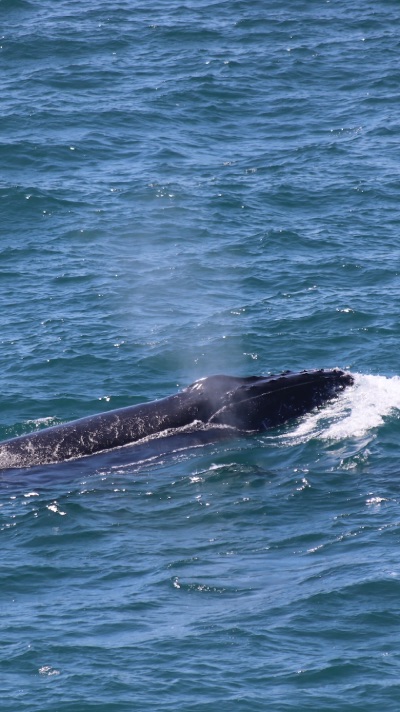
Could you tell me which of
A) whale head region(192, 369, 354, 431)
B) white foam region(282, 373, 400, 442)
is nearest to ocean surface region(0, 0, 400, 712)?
white foam region(282, 373, 400, 442)

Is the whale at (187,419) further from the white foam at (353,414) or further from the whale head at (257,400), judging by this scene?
the white foam at (353,414)

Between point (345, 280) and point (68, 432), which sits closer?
point (68, 432)

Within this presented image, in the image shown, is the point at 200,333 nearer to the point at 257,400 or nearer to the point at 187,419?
the point at 187,419

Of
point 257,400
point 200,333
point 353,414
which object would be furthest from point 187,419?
point 200,333

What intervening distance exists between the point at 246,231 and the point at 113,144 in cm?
1061

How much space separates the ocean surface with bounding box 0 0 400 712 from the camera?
757 inches

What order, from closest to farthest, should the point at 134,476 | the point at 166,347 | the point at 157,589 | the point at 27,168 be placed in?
1. the point at 157,589
2. the point at 134,476
3. the point at 166,347
4. the point at 27,168

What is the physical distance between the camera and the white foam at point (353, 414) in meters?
26.8

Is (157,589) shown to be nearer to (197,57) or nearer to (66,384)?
(66,384)

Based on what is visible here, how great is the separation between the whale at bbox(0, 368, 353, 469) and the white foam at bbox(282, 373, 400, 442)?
39cm

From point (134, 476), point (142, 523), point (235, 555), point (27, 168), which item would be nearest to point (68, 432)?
point (134, 476)

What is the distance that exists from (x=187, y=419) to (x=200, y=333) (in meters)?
8.30

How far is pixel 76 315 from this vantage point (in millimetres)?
36250

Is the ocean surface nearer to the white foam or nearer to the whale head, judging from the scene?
the white foam
